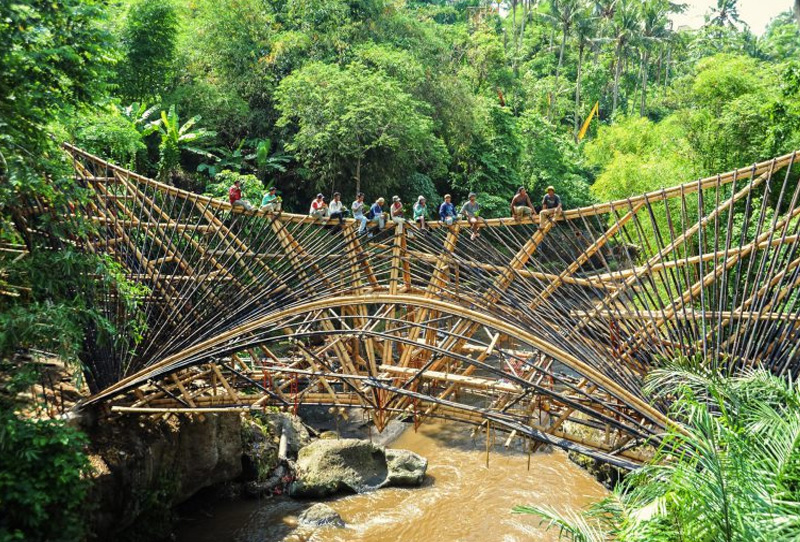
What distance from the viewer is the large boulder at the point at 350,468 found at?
13281 millimetres

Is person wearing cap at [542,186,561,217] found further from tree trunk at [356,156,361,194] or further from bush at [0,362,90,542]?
tree trunk at [356,156,361,194]

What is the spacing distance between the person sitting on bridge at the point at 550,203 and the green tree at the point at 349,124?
39.2 feet

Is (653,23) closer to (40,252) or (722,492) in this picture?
(40,252)

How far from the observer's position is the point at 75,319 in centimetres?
841

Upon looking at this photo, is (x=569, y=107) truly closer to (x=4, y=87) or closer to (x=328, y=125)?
(x=328, y=125)

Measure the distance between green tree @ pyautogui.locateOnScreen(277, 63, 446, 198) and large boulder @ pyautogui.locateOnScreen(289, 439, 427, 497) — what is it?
10745 millimetres

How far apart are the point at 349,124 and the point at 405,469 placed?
40.0 ft

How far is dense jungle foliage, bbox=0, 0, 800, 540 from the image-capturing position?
764cm

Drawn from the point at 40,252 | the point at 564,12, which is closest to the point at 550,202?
the point at 40,252

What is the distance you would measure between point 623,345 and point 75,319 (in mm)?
6712

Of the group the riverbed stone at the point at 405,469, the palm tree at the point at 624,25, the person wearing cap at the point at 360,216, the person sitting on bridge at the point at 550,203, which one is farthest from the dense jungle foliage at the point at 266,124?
Answer: the riverbed stone at the point at 405,469

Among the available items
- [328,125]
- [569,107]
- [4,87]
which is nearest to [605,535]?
[4,87]

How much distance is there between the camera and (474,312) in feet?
27.6

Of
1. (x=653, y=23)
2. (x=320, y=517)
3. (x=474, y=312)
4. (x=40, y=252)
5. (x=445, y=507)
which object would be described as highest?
(x=653, y=23)
